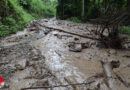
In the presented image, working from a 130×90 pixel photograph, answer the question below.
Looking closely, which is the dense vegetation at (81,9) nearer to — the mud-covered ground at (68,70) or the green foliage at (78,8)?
the green foliage at (78,8)

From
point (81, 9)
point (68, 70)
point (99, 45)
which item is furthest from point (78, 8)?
point (68, 70)

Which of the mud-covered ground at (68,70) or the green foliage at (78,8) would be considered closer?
the mud-covered ground at (68,70)

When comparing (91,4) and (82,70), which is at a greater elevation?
(91,4)

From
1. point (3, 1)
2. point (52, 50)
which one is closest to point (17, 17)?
point (3, 1)

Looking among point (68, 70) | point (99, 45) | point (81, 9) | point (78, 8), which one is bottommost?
point (68, 70)

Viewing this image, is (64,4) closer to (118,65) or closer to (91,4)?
(91,4)

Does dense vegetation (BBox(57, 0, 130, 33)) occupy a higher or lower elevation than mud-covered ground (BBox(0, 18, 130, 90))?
higher

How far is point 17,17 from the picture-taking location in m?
8.73

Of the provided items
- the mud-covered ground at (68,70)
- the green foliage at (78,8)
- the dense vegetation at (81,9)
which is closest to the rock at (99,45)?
the mud-covered ground at (68,70)

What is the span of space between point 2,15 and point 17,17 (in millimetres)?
1810

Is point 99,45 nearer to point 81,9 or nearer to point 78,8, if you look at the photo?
point 81,9

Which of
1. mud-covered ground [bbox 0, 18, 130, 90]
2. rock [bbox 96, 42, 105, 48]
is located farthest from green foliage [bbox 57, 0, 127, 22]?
mud-covered ground [bbox 0, 18, 130, 90]

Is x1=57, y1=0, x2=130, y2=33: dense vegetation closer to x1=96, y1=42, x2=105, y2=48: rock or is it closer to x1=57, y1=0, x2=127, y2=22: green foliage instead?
x1=57, y1=0, x2=127, y2=22: green foliage

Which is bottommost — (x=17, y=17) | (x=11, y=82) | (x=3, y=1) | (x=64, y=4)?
Answer: (x=11, y=82)
